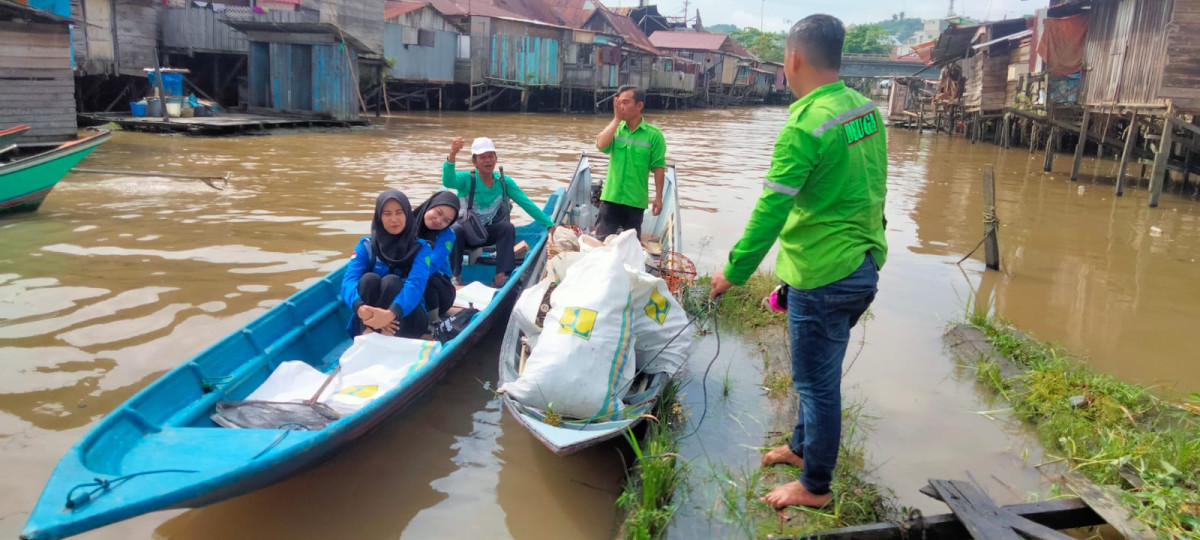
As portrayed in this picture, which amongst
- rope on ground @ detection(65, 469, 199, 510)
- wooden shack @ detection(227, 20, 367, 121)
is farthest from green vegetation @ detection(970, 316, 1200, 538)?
wooden shack @ detection(227, 20, 367, 121)

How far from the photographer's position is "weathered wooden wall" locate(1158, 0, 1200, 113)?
35.5 feet

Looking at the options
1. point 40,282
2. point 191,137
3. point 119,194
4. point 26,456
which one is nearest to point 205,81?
point 191,137

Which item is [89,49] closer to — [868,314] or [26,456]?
[26,456]

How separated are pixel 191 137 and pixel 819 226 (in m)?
16.2

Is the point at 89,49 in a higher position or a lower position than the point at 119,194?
higher

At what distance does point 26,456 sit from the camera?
3.49 meters

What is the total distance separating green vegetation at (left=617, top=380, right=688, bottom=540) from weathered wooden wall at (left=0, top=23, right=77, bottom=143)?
12.3m

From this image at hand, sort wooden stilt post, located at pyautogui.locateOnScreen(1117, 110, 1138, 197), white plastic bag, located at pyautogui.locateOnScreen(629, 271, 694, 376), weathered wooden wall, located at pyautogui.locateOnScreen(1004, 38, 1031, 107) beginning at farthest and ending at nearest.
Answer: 1. weathered wooden wall, located at pyautogui.locateOnScreen(1004, 38, 1031, 107)
2. wooden stilt post, located at pyautogui.locateOnScreen(1117, 110, 1138, 197)
3. white plastic bag, located at pyautogui.locateOnScreen(629, 271, 694, 376)

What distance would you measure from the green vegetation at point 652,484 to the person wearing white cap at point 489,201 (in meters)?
2.46

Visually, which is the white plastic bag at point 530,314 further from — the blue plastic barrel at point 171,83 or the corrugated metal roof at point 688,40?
the corrugated metal roof at point 688,40

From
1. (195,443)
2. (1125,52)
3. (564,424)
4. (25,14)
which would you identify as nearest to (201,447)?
(195,443)

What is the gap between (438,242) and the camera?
459 cm

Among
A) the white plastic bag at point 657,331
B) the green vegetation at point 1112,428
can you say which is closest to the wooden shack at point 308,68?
the white plastic bag at point 657,331

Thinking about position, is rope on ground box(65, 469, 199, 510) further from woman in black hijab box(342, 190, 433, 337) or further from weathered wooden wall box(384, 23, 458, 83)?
weathered wooden wall box(384, 23, 458, 83)
